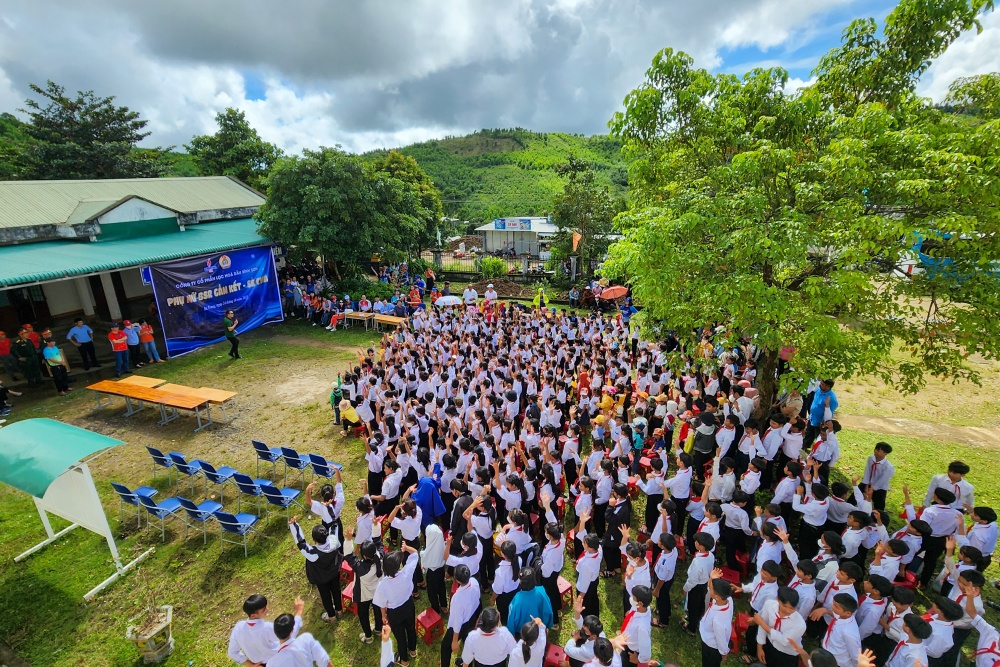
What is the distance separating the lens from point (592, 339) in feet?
42.9

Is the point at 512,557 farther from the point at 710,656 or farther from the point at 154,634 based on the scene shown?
the point at 154,634

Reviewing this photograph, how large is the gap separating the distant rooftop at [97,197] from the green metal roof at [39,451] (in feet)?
37.8

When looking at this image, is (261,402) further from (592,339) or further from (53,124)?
(53,124)

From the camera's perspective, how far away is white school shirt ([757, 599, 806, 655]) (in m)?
4.20

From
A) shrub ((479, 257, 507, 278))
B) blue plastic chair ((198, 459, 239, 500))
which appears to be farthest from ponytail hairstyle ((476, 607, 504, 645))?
shrub ((479, 257, 507, 278))

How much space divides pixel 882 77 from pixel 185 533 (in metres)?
12.4

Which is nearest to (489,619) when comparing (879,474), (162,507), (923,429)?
(162,507)

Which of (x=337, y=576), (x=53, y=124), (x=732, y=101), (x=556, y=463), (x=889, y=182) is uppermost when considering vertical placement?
(x=53, y=124)

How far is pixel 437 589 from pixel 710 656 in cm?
296

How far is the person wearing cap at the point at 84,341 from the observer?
13.1 m

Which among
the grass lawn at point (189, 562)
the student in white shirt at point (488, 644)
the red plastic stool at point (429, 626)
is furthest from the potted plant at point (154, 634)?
the student in white shirt at point (488, 644)

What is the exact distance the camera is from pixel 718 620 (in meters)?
4.33

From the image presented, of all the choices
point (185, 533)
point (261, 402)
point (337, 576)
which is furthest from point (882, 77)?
point (261, 402)

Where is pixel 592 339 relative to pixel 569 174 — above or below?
below
